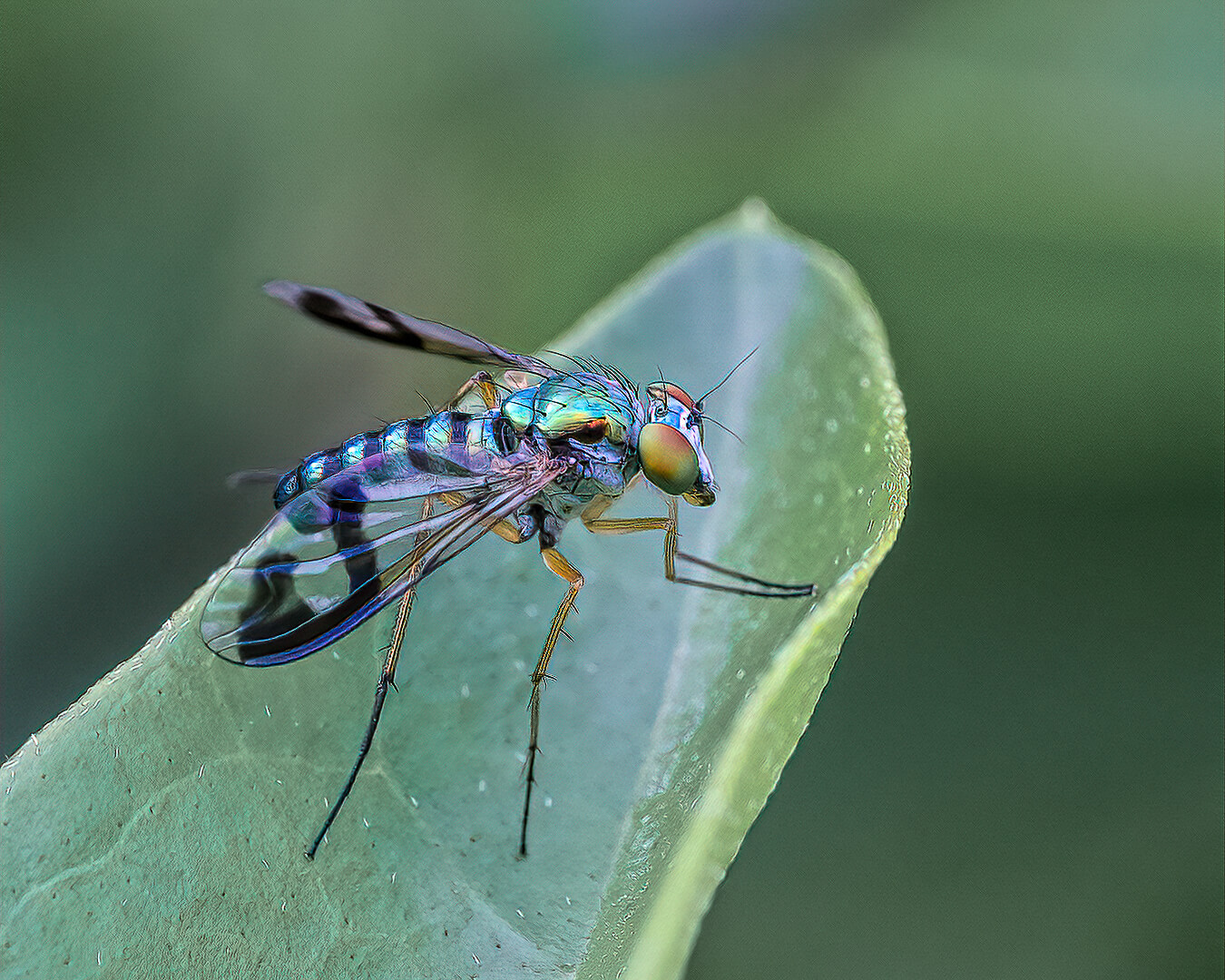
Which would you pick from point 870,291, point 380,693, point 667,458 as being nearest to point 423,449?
point 667,458

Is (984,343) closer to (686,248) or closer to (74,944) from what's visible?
(686,248)

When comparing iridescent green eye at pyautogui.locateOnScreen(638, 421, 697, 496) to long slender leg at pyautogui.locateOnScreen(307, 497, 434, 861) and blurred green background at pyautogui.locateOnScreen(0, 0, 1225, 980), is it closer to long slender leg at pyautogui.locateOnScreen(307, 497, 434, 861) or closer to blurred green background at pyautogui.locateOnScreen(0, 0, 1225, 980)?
long slender leg at pyautogui.locateOnScreen(307, 497, 434, 861)

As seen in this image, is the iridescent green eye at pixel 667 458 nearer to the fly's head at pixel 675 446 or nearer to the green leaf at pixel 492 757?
the fly's head at pixel 675 446

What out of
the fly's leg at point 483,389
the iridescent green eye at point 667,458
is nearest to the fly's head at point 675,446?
the iridescent green eye at point 667,458

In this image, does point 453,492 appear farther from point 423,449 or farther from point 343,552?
point 343,552

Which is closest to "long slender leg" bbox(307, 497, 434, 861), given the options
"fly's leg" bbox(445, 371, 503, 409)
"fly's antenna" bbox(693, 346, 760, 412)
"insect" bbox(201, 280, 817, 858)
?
"insect" bbox(201, 280, 817, 858)
